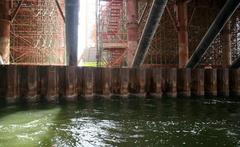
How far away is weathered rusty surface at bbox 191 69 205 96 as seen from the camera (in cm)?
1482

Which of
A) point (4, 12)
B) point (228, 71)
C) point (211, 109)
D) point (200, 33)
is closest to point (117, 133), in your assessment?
point (211, 109)

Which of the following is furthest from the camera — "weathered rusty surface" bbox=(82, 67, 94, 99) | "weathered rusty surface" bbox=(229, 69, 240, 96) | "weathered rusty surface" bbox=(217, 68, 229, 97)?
"weathered rusty surface" bbox=(229, 69, 240, 96)

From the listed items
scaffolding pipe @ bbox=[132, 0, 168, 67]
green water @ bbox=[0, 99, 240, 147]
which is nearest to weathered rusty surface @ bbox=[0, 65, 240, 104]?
→ scaffolding pipe @ bbox=[132, 0, 168, 67]

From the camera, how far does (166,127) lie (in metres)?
8.32

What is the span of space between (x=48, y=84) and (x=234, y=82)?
8.88 m

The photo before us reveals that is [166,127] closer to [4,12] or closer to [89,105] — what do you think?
[89,105]

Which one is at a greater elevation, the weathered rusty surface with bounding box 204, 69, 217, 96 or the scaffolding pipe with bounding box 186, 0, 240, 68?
the scaffolding pipe with bounding box 186, 0, 240, 68

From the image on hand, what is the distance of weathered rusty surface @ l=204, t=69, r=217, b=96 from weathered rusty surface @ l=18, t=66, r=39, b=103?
7915mm

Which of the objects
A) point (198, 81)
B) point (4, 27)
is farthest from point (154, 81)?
point (4, 27)

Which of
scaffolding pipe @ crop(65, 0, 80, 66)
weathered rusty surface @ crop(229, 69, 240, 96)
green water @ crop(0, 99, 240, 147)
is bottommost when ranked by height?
green water @ crop(0, 99, 240, 147)

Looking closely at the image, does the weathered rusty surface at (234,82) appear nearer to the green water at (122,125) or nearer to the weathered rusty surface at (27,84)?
the green water at (122,125)

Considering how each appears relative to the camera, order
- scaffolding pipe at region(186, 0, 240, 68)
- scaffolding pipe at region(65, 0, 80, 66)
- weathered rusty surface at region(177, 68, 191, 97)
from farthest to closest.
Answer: weathered rusty surface at region(177, 68, 191, 97) < scaffolding pipe at region(186, 0, 240, 68) < scaffolding pipe at region(65, 0, 80, 66)

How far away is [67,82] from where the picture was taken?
12.8 m

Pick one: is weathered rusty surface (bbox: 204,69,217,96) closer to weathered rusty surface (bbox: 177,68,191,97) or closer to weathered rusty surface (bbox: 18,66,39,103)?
weathered rusty surface (bbox: 177,68,191,97)
